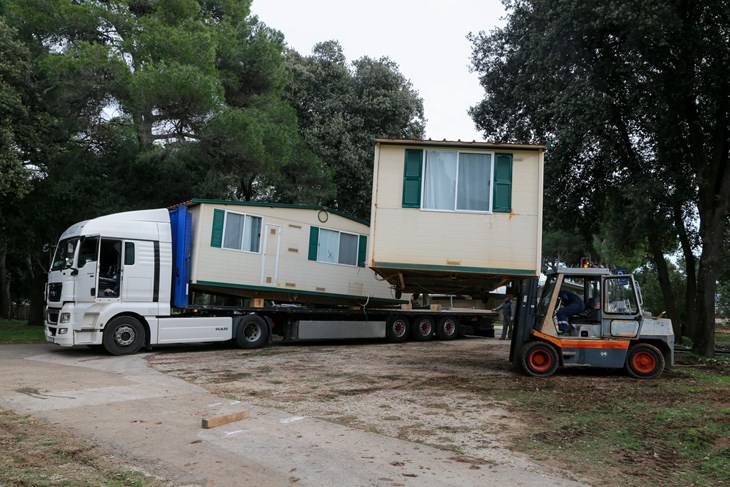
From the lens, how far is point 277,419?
7320mm

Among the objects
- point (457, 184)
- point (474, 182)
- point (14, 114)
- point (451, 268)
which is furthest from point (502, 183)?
point (14, 114)

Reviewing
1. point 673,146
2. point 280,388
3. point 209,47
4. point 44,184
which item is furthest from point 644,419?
point 44,184

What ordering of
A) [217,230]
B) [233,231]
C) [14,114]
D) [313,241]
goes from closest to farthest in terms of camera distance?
[217,230] < [233,231] < [313,241] < [14,114]

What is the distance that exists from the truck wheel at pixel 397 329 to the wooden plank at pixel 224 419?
12.2 meters

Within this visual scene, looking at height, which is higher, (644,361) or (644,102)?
(644,102)

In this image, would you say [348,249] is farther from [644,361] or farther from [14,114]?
[14,114]

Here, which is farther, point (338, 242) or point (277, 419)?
point (338, 242)

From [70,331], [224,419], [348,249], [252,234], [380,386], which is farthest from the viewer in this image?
[348,249]

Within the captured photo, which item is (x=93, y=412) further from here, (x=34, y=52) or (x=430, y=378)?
(x=34, y=52)

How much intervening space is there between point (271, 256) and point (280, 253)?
0.29 meters

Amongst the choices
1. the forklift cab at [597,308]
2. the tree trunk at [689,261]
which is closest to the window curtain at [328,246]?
the forklift cab at [597,308]

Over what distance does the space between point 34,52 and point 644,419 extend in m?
19.8

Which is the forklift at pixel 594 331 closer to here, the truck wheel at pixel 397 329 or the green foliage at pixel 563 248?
the truck wheel at pixel 397 329

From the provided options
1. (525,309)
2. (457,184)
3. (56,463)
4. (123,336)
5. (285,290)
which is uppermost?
(457,184)
